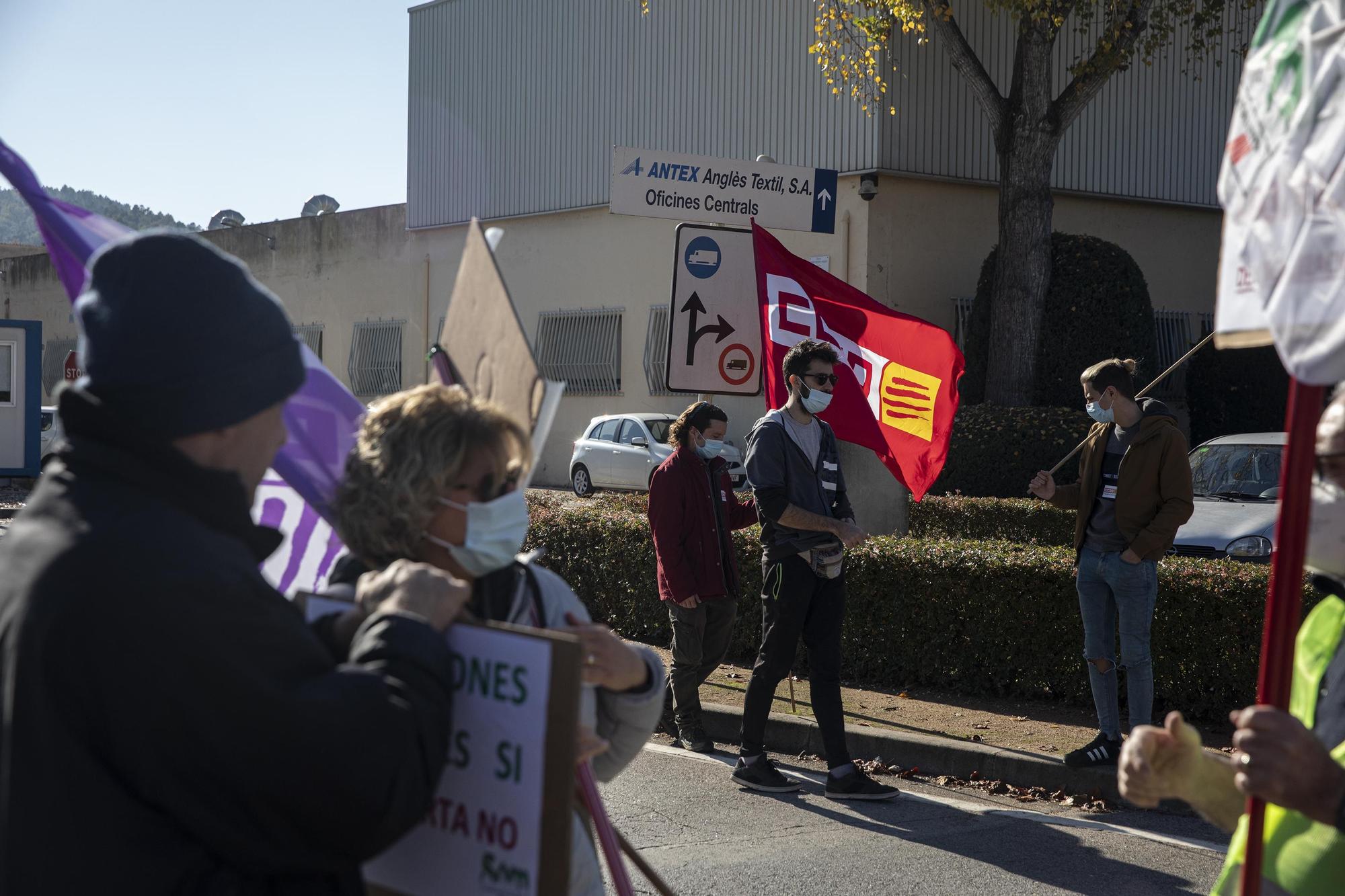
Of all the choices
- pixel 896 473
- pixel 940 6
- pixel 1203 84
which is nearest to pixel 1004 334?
pixel 940 6

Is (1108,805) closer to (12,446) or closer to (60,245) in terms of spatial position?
(60,245)

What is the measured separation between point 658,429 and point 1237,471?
14.2 m

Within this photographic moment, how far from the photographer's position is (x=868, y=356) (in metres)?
8.66

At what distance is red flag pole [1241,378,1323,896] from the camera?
197 centimetres

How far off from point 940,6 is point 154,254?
17198 mm

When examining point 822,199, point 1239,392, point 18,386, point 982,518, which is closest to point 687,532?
point 822,199

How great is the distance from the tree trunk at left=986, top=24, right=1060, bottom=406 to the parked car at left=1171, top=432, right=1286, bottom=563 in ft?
21.4

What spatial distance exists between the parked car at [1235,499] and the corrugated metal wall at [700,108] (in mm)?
10625

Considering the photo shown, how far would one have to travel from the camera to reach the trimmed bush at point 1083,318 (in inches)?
811

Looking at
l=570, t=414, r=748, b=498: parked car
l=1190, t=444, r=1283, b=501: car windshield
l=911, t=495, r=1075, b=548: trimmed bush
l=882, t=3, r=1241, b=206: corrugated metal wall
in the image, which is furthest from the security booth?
l=1190, t=444, r=1283, b=501: car windshield

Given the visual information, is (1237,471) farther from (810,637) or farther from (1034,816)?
(810,637)

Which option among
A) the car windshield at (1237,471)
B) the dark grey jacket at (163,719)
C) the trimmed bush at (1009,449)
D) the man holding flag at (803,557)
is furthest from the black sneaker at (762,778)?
the trimmed bush at (1009,449)

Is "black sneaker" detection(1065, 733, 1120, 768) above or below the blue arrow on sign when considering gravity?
below

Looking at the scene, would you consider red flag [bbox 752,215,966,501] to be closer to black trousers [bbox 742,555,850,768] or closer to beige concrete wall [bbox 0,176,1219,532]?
black trousers [bbox 742,555,850,768]
